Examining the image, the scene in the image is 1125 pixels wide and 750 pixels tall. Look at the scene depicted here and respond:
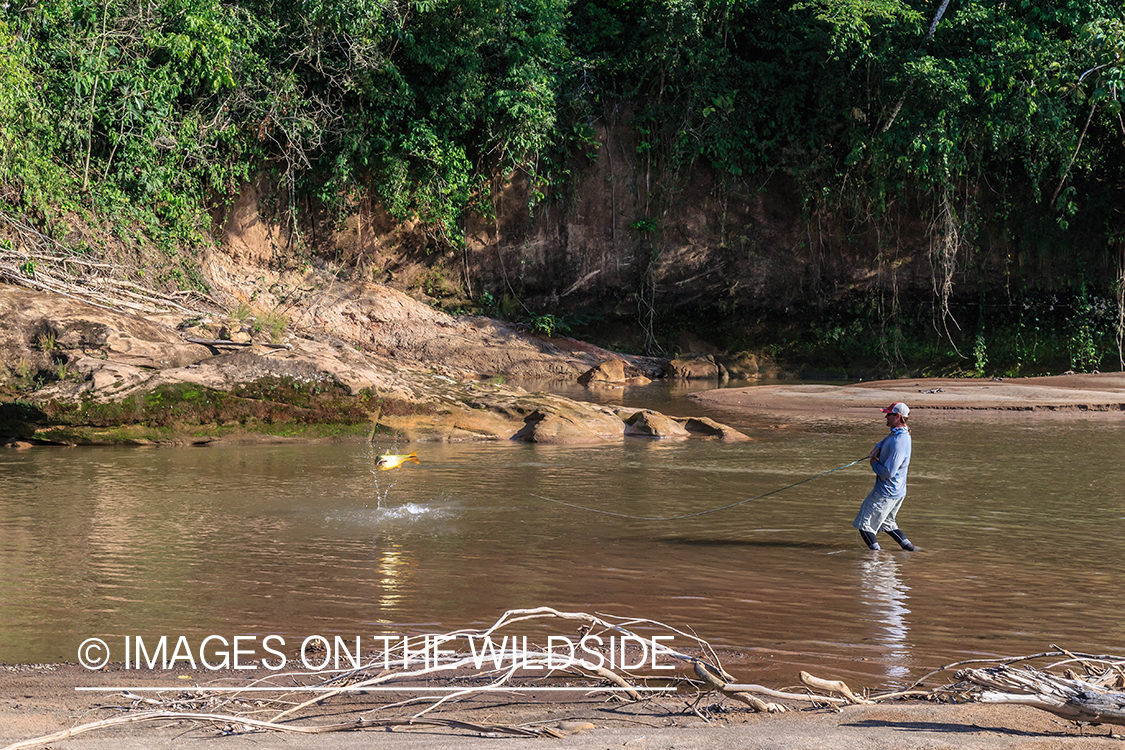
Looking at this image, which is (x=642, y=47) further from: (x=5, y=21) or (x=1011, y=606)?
(x=1011, y=606)

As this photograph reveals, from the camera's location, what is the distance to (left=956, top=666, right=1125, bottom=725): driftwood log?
124 inches

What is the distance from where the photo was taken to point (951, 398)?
1650 cm

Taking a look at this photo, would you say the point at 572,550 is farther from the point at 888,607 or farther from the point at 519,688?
the point at 519,688

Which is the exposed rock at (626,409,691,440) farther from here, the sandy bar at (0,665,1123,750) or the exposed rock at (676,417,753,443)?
the sandy bar at (0,665,1123,750)

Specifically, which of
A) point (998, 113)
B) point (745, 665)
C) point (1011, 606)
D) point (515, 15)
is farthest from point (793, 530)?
point (515, 15)

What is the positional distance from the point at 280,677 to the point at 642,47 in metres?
19.9

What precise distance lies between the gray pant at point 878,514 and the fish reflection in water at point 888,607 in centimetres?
21

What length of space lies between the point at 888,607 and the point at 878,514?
60.0 inches

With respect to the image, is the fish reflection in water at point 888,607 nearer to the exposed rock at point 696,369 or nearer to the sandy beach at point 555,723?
the sandy beach at point 555,723

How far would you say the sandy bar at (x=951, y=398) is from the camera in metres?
15.5

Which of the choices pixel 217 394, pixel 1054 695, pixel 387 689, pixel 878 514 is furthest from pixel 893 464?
pixel 217 394

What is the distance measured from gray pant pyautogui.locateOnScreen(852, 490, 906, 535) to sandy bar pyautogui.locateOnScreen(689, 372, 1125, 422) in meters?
8.16

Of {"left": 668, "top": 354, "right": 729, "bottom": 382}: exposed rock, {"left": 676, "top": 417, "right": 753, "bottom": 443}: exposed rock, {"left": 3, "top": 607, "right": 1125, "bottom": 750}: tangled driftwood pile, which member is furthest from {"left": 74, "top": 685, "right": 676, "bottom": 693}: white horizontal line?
{"left": 668, "top": 354, "right": 729, "bottom": 382}: exposed rock

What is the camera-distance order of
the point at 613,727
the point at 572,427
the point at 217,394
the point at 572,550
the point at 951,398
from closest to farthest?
the point at 613,727 < the point at 572,550 < the point at 217,394 < the point at 572,427 < the point at 951,398
